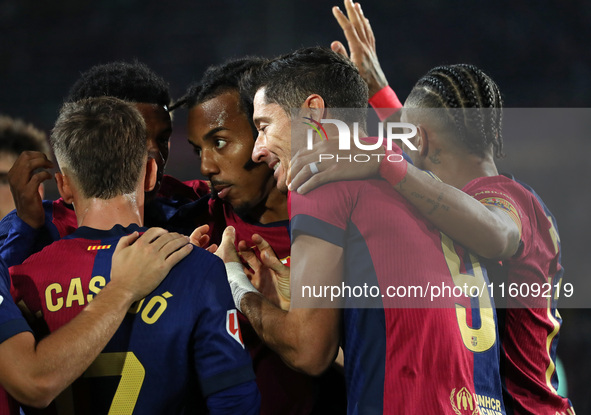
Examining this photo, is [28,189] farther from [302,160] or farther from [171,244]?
[302,160]

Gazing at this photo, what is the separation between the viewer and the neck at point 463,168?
238 cm

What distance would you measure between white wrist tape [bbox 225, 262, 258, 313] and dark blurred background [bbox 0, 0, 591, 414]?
13.6 feet

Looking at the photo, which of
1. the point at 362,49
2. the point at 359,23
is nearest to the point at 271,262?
the point at 362,49

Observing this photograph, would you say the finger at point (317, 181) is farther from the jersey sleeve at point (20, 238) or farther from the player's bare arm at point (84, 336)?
the jersey sleeve at point (20, 238)

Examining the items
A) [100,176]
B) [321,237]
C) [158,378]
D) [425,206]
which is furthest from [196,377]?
[425,206]

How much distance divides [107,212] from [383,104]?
2.13 metres

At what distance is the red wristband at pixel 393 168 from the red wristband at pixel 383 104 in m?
1.68

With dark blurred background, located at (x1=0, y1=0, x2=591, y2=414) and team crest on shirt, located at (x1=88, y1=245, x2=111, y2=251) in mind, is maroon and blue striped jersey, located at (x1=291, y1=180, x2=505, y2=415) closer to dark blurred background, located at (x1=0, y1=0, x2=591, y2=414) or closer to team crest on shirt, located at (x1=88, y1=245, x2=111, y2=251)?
team crest on shirt, located at (x1=88, y1=245, x2=111, y2=251)

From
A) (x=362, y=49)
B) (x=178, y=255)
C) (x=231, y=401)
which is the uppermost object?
(x=362, y=49)

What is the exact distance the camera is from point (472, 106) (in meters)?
2.40

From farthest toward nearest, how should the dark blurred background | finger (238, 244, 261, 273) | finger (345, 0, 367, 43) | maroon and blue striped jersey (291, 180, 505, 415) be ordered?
1. the dark blurred background
2. finger (345, 0, 367, 43)
3. finger (238, 244, 261, 273)
4. maroon and blue striped jersey (291, 180, 505, 415)

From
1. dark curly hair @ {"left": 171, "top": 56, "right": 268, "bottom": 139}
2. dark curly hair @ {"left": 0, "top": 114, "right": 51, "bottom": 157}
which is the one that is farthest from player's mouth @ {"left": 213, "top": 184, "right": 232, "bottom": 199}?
dark curly hair @ {"left": 0, "top": 114, "right": 51, "bottom": 157}

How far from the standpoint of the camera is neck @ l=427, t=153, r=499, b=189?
93.9 inches

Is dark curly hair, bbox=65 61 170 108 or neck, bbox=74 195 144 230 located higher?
dark curly hair, bbox=65 61 170 108
